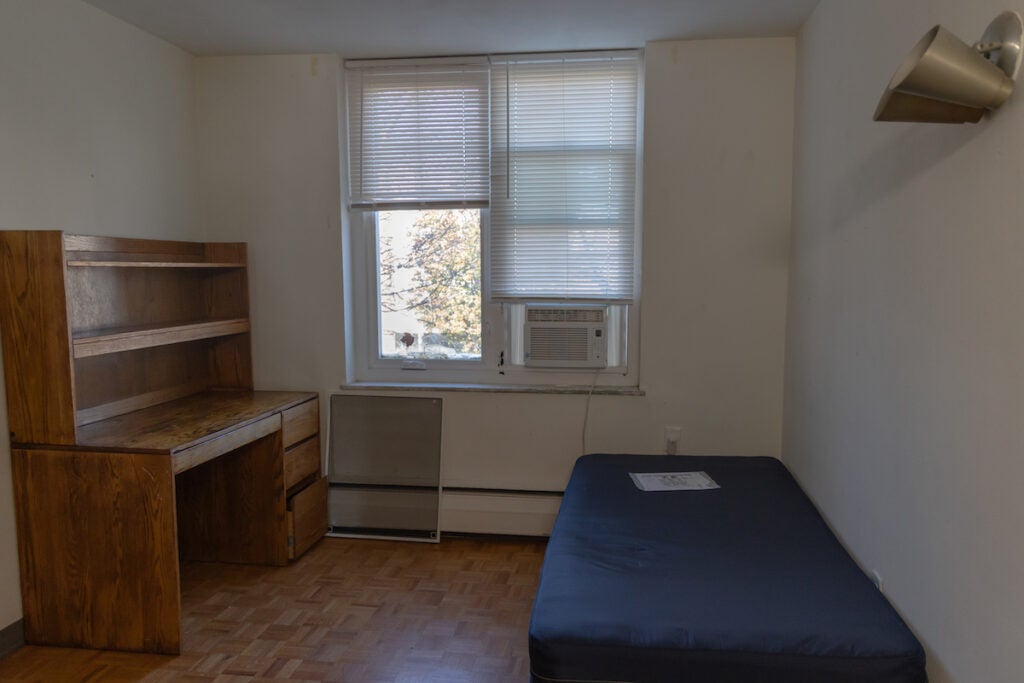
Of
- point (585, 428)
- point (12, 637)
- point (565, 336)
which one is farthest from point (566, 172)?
point (12, 637)

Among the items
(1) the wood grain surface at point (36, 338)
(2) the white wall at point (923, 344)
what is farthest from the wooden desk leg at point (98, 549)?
(2) the white wall at point (923, 344)

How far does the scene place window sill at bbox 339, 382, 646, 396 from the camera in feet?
11.8

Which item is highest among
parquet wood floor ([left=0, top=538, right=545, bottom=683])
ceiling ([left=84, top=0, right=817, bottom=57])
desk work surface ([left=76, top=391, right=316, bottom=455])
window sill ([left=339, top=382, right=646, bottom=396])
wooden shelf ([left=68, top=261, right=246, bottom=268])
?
ceiling ([left=84, top=0, right=817, bottom=57])

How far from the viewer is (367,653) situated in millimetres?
2641

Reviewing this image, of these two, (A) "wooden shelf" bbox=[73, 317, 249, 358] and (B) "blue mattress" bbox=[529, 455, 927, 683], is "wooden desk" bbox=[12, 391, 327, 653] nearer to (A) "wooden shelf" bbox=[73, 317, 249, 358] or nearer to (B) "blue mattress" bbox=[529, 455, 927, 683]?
(A) "wooden shelf" bbox=[73, 317, 249, 358]

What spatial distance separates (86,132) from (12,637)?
1.98m

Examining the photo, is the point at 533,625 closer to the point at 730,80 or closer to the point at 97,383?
the point at 97,383

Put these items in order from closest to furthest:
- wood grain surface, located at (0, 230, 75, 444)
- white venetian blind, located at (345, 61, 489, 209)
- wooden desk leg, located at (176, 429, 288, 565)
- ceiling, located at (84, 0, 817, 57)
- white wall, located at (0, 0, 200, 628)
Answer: wood grain surface, located at (0, 230, 75, 444) < white wall, located at (0, 0, 200, 628) < ceiling, located at (84, 0, 817, 57) < wooden desk leg, located at (176, 429, 288, 565) < white venetian blind, located at (345, 61, 489, 209)

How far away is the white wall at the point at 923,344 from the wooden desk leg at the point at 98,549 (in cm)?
235

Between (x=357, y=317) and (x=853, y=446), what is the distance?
2.54 m

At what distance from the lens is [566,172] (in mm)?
3619

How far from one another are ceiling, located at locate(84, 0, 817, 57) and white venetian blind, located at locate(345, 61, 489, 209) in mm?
133

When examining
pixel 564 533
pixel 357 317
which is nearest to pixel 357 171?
pixel 357 317

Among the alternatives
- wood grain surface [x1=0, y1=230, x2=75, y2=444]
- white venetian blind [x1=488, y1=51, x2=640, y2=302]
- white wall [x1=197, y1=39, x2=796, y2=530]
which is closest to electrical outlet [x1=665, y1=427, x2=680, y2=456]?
white wall [x1=197, y1=39, x2=796, y2=530]
